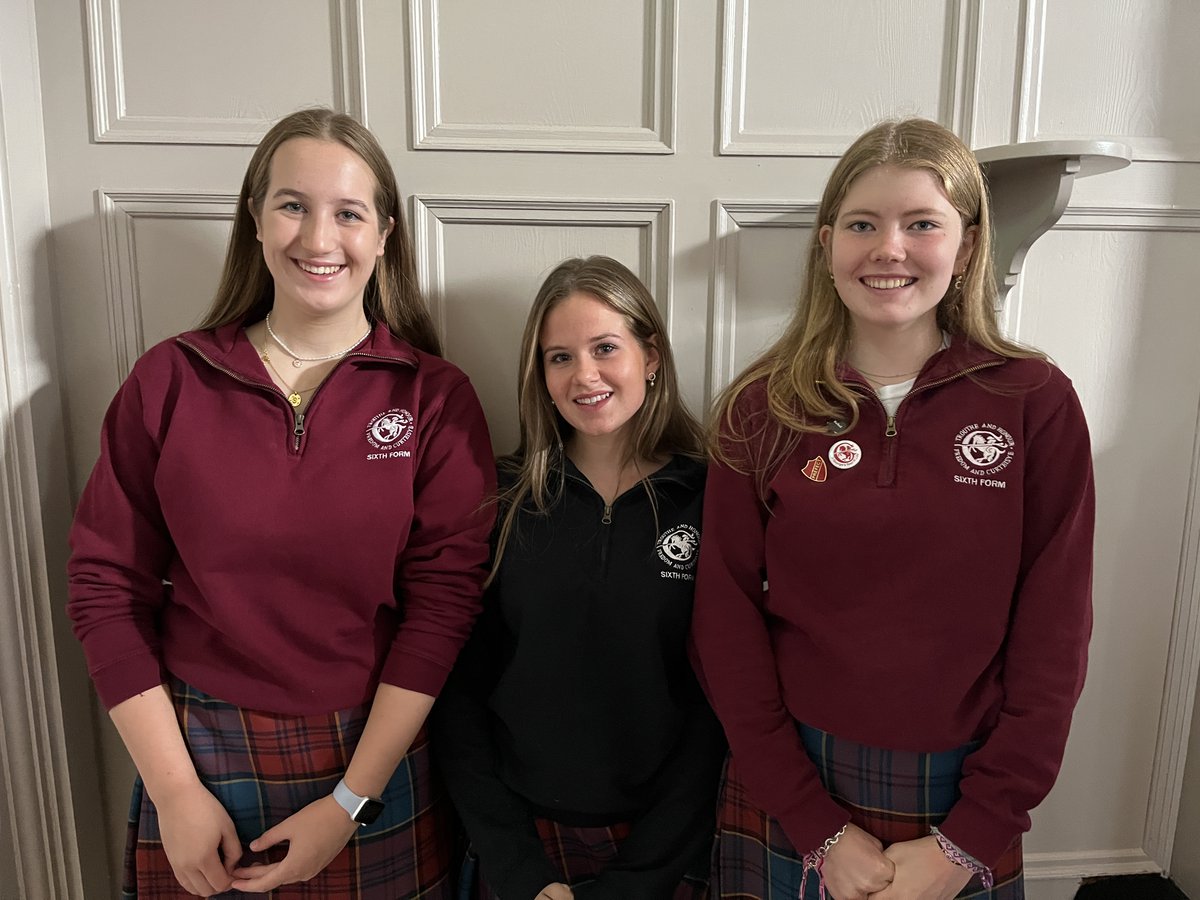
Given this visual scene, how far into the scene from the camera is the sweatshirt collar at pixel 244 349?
3.93ft

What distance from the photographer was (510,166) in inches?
56.7

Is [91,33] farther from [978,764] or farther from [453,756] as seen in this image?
[978,764]

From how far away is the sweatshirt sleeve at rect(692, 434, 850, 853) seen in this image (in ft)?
3.61

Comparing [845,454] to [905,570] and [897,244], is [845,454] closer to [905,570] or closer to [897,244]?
[905,570]

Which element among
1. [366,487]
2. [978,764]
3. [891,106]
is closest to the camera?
[978,764]

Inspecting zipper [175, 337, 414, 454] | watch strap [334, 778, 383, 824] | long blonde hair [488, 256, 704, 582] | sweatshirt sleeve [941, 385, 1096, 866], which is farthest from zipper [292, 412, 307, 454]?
sweatshirt sleeve [941, 385, 1096, 866]

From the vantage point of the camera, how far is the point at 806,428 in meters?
1.12

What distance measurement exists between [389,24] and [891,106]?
0.92 m

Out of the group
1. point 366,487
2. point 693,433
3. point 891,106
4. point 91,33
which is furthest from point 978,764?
point 91,33

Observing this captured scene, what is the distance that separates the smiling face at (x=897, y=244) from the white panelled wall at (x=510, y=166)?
38 centimetres

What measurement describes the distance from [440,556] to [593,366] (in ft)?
1.23

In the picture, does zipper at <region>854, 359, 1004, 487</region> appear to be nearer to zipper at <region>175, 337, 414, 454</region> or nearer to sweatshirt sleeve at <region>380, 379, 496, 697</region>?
sweatshirt sleeve at <region>380, 379, 496, 697</region>

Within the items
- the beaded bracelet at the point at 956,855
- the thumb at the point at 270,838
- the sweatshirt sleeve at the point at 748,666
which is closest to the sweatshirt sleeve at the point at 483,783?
the thumb at the point at 270,838

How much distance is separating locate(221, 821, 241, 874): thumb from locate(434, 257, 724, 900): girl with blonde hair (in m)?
0.31
